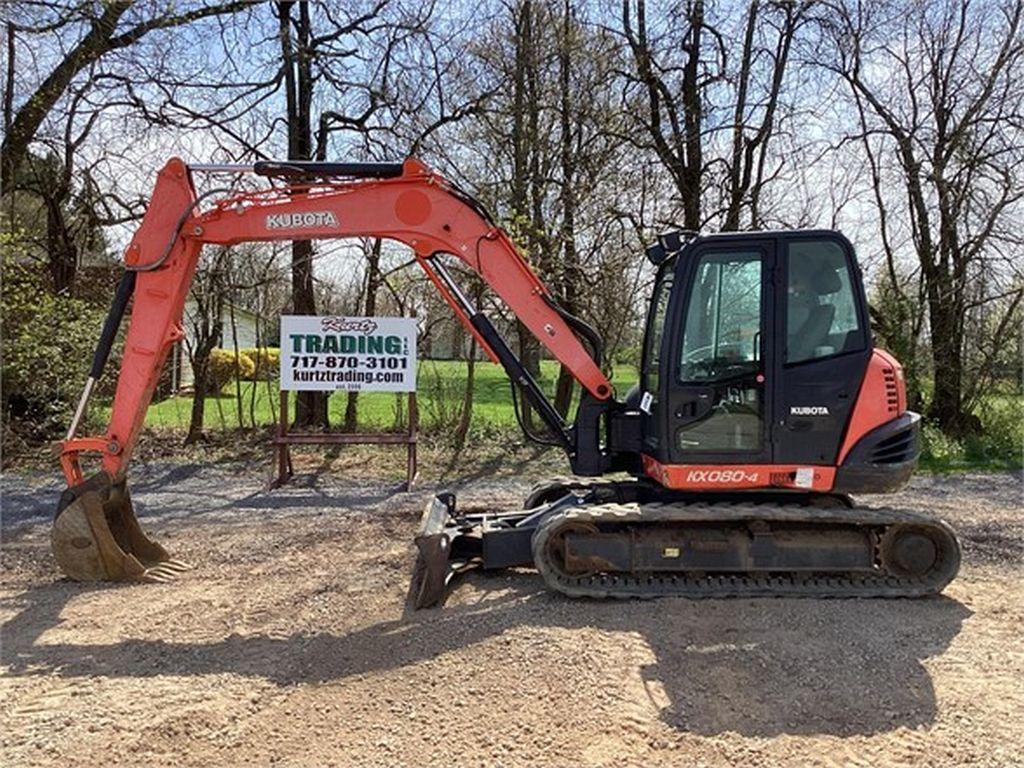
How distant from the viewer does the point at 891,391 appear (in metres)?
5.29

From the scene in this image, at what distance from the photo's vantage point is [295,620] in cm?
500

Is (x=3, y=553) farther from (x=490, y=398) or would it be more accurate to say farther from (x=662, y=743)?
(x=490, y=398)

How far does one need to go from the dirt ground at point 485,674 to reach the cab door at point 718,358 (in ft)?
3.40

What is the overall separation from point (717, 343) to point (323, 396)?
9630 mm

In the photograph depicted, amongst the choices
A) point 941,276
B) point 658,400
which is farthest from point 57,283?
point 941,276

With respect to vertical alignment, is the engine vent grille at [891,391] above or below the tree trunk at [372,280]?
below

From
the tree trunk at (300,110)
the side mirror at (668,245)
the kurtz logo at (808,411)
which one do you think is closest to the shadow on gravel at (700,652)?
the kurtz logo at (808,411)

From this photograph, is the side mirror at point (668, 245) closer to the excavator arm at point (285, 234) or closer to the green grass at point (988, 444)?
the excavator arm at point (285, 234)

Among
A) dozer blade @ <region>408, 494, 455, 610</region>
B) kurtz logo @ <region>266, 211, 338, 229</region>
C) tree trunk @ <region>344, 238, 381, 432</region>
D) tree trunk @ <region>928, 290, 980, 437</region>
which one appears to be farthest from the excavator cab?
tree trunk @ <region>928, 290, 980, 437</region>

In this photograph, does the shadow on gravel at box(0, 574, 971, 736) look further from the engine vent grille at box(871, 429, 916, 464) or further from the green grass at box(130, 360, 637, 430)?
the green grass at box(130, 360, 637, 430)

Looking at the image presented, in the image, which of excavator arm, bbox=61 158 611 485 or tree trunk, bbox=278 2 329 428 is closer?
excavator arm, bbox=61 158 611 485

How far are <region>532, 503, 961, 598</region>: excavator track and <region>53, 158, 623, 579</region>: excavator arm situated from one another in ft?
3.82

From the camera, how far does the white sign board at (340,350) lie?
992 centimetres

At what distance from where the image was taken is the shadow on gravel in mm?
3752
